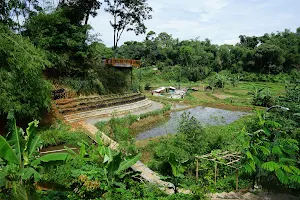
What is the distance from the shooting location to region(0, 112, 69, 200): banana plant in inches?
212

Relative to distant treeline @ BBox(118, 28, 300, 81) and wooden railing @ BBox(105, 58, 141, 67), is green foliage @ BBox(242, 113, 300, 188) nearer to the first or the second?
wooden railing @ BBox(105, 58, 141, 67)

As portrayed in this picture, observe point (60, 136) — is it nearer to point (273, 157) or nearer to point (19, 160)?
point (19, 160)

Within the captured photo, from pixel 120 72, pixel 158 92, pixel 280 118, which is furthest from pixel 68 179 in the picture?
pixel 158 92

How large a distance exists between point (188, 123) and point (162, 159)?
2.12 meters

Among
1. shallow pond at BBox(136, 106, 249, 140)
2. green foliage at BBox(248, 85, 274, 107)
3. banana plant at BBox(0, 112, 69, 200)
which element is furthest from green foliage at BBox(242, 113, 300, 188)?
green foliage at BBox(248, 85, 274, 107)

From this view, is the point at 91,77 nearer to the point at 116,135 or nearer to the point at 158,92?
the point at 116,135

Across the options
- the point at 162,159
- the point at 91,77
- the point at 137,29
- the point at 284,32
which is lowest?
the point at 162,159

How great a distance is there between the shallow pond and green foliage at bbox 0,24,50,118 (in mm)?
6324

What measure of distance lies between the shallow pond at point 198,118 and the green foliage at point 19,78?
6.32 m

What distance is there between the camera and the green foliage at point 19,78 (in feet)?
34.6

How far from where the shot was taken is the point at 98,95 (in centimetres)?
2136

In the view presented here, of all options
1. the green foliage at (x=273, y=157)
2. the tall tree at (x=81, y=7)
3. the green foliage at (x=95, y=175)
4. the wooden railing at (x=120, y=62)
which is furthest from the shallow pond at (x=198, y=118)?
the tall tree at (x=81, y=7)

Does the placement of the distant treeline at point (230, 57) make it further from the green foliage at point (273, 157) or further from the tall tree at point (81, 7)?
the green foliage at point (273, 157)

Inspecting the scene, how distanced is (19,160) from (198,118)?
17.5m
